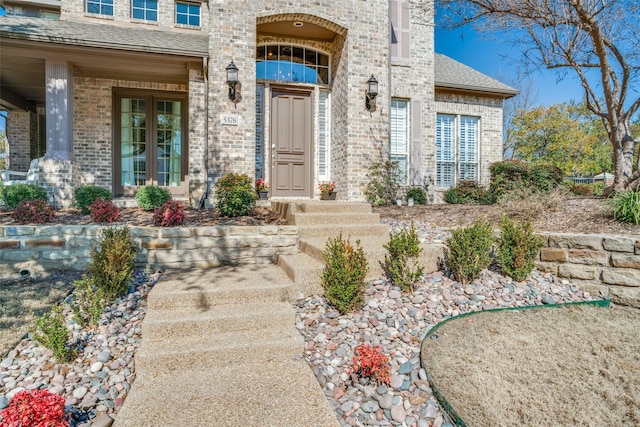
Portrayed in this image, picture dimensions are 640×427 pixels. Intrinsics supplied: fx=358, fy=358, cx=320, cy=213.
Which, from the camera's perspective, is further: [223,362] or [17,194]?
[17,194]

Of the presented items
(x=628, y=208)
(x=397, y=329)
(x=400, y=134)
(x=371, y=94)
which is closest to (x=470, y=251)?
(x=397, y=329)

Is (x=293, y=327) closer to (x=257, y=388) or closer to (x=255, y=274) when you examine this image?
(x=257, y=388)

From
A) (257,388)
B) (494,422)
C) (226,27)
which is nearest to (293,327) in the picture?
(257,388)

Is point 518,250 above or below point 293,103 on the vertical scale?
below

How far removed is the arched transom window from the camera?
26.2 ft

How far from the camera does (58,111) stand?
22.4 feet

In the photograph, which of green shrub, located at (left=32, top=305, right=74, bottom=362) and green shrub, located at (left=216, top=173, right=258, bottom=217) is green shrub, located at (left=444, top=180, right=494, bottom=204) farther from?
green shrub, located at (left=32, top=305, right=74, bottom=362)

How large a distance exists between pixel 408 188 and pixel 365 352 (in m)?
7.18

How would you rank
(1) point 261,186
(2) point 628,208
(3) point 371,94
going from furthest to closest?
(3) point 371,94 < (1) point 261,186 < (2) point 628,208

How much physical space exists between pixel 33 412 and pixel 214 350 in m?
1.07

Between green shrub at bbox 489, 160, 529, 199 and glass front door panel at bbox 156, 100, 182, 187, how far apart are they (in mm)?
8000

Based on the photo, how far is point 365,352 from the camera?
240cm

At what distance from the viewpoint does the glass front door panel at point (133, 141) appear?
329 inches

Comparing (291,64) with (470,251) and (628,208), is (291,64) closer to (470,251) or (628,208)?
(470,251)
